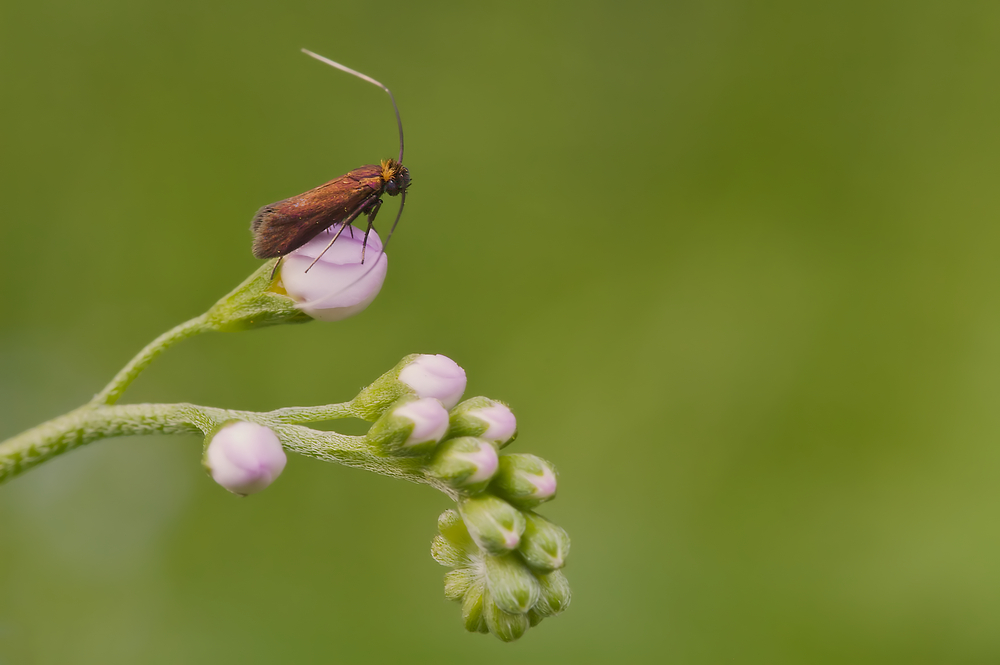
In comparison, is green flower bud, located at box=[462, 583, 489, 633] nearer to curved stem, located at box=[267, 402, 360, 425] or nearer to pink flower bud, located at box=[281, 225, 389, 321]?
curved stem, located at box=[267, 402, 360, 425]

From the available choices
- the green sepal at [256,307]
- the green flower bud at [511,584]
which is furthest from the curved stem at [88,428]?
the green flower bud at [511,584]

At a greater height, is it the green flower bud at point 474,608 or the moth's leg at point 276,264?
the moth's leg at point 276,264

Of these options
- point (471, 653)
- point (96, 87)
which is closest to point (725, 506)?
point (471, 653)

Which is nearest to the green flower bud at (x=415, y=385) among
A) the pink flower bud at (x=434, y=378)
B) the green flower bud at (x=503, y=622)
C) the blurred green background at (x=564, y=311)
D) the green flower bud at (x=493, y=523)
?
the pink flower bud at (x=434, y=378)

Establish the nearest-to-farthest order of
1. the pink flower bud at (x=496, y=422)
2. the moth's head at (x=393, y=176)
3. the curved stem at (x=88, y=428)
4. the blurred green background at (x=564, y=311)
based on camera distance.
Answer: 1. the curved stem at (x=88, y=428)
2. the pink flower bud at (x=496, y=422)
3. the moth's head at (x=393, y=176)
4. the blurred green background at (x=564, y=311)

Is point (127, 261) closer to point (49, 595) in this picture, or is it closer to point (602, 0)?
point (49, 595)

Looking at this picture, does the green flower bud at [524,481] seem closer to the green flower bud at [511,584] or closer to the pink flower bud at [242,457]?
the green flower bud at [511,584]

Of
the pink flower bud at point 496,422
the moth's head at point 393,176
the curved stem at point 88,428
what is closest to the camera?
the curved stem at point 88,428

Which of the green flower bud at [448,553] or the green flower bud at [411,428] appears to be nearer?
the green flower bud at [411,428]

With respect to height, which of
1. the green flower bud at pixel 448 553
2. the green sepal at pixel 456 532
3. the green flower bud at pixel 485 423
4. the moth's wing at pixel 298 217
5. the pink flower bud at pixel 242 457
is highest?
the moth's wing at pixel 298 217

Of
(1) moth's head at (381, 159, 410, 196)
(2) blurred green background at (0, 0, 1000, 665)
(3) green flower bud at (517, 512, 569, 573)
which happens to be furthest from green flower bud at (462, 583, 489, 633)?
(2) blurred green background at (0, 0, 1000, 665)
